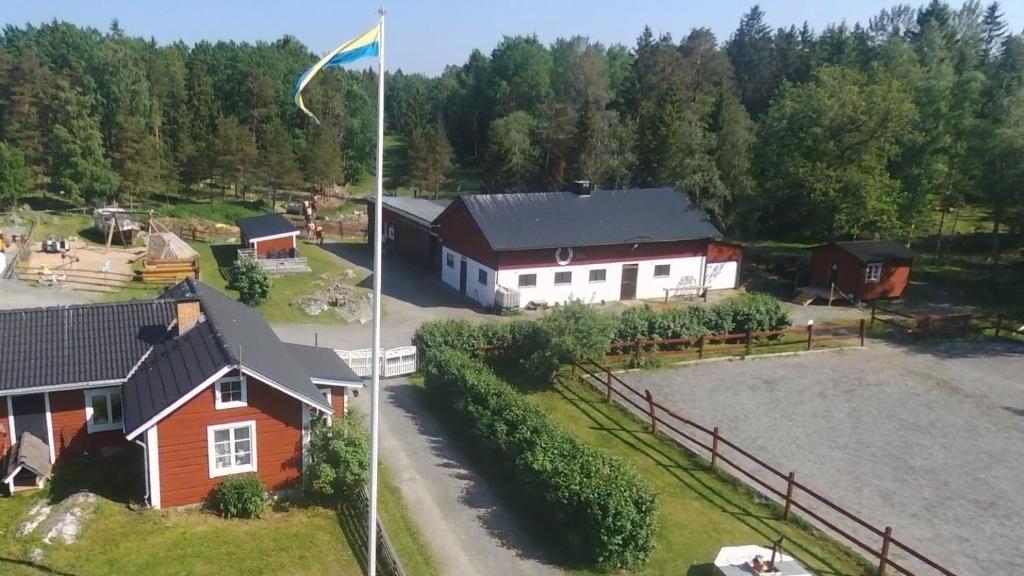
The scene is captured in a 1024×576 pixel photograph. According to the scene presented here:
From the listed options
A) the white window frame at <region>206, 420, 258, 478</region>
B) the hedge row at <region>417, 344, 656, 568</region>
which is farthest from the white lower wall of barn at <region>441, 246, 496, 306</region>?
the white window frame at <region>206, 420, 258, 478</region>

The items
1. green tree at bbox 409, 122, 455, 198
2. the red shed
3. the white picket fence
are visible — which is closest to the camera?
the white picket fence

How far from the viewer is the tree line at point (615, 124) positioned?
43125 mm

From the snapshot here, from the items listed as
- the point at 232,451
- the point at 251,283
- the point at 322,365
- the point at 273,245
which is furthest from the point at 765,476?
the point at 273,245

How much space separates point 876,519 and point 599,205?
24.3m

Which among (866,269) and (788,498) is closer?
(788,498)

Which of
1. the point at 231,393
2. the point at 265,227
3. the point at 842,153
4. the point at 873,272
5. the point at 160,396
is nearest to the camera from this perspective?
the point at 160,396

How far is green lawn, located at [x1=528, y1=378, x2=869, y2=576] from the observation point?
52.1 ft

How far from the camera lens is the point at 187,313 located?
1906 cm

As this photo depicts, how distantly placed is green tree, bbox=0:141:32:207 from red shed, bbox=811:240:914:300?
173ft

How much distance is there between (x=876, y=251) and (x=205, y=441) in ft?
116

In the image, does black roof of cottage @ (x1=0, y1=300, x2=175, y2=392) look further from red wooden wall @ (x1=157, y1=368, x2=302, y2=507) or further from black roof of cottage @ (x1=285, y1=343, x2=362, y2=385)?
black roof of cottage @ (x1=285, y1=343, x2=362, y2=385)

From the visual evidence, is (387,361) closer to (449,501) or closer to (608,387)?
(608,387)

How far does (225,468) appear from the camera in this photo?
17.3 metres

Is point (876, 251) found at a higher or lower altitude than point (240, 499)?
higher
